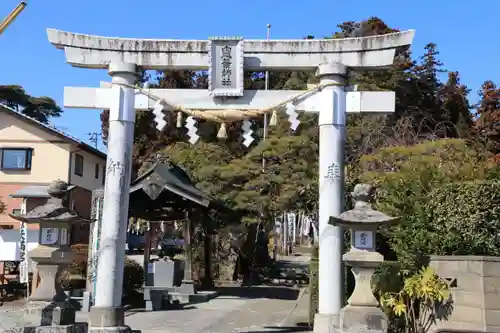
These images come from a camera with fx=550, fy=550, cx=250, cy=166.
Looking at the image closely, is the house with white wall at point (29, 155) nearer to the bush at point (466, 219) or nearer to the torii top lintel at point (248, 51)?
the torii top lintel at point (248, 51)

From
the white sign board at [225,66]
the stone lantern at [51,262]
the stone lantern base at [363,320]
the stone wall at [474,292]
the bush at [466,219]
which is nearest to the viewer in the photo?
the stone lantern base at [363,320]

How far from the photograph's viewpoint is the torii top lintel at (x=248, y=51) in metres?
10.8

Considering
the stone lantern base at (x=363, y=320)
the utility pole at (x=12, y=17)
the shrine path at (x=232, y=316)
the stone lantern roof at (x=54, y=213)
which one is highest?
the utility pole at (x=12, y=17)

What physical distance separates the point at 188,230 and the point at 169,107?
9.28 m

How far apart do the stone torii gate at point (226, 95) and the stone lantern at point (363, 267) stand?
3.76ft

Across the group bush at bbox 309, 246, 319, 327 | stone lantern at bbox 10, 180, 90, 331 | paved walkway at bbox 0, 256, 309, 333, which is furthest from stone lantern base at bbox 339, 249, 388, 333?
stone lantern at bbox 10, 180, 90, 331

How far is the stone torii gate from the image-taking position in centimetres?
1048

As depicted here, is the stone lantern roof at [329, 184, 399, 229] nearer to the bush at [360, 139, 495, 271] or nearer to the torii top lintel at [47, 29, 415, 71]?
the bush at [360, 139, 495, 271]

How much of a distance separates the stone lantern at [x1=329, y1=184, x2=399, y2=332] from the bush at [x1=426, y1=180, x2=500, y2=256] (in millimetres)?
1704

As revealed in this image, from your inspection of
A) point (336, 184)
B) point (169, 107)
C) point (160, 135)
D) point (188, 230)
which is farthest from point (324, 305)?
point (160, 135)

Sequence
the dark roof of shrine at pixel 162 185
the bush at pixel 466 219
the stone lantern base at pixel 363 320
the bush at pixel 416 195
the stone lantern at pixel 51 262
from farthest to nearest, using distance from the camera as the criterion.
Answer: the dark roof of shrine at pixel 162 185 < the bush at pixel 416 195 < the bush at pixel 466 219 < the stone lantern at pixel 51 262 < the stone lantern base at pixel 363 320

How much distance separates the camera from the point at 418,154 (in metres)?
16.0

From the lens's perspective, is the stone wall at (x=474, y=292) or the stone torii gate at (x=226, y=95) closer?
the stone wall at (x=474, y=292)

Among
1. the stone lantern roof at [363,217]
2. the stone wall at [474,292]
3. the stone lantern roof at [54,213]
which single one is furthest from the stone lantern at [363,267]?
the stone lantern roof at [54,213]
